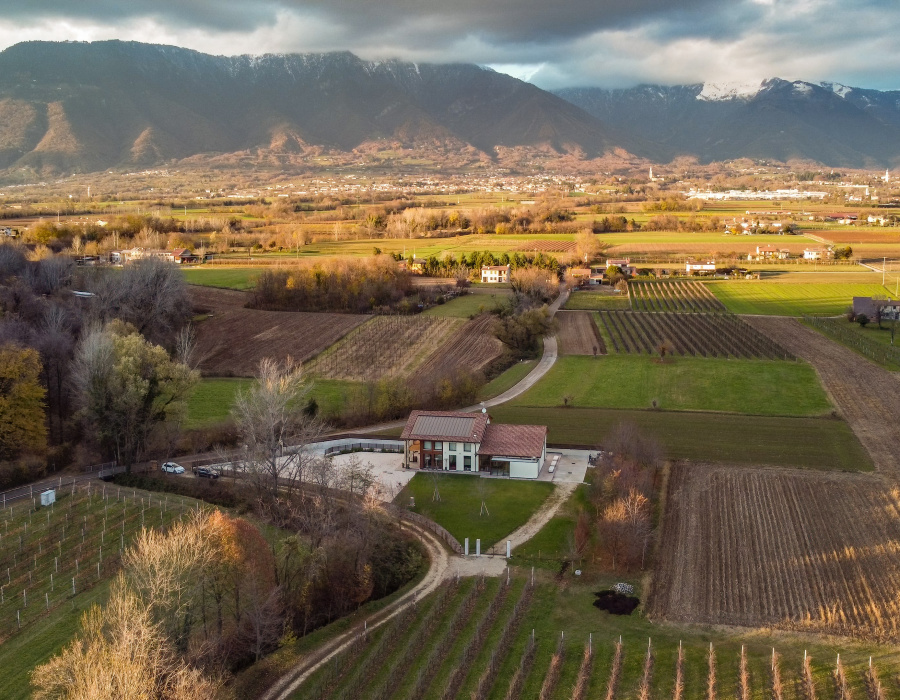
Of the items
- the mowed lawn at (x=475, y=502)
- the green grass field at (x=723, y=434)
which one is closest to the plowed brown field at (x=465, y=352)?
the green grass field at (x=723, y=434)

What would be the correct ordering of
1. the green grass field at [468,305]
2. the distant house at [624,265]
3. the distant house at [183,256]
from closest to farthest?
the green grass field at [468,305], the distant house at [183,256], the distant house at [624,265]

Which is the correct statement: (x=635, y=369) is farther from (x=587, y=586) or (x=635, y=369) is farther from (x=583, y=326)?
(x=587, y=586)

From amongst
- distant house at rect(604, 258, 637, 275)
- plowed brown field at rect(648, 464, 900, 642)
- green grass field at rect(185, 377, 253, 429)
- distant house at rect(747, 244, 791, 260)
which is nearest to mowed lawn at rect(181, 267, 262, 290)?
green grass field at rect(185, 377, 253, 429)

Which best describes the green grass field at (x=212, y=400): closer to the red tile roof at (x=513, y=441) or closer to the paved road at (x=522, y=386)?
the paved road at (x=522, y=386)

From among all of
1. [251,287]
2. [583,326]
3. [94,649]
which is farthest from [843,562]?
[251,287]

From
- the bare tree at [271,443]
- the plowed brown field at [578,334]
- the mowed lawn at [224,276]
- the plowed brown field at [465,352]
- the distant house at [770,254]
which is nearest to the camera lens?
the bare tree at [271,443]

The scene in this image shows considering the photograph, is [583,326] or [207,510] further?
[583,326]
